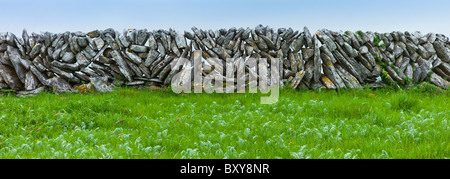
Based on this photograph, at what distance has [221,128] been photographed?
7.23 meters

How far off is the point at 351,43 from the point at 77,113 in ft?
36.6

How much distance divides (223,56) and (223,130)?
6.84 metres

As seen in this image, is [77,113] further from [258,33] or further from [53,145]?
[258,33]

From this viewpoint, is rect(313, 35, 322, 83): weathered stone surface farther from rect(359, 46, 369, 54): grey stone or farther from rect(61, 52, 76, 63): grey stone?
rect(61, 52, 76, 63): grey stone

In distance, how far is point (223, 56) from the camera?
44.5 ft

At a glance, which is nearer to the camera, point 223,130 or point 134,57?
point 223,130

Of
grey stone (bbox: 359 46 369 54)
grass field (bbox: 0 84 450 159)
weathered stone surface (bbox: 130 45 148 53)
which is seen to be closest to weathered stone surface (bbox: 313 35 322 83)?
grey stone (bbox: 359 46 369 54)

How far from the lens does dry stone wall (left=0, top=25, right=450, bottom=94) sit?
44.7ft

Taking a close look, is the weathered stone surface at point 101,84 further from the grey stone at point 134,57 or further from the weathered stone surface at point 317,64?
the weathered stone surface at point 317,64

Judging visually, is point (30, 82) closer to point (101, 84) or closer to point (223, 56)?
point (101, 84)

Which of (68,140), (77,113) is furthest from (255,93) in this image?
(68,140)

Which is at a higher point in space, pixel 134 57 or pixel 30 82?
pixel 134 57

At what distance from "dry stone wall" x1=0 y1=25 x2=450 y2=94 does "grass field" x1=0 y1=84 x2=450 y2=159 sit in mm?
2716

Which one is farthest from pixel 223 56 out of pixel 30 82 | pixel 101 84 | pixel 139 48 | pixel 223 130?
pixel 30 82
